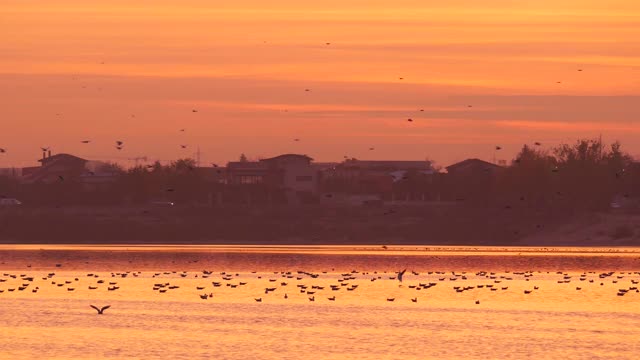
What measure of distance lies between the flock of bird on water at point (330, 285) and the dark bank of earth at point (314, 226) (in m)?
68.9

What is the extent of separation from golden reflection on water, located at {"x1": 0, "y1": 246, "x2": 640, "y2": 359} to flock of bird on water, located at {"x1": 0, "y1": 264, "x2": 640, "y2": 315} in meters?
0.16

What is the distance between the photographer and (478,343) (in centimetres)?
6278

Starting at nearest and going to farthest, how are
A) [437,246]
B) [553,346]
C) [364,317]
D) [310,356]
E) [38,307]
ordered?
[310,356]
[553,346]
[364,317]
[38,307]
[437,246]

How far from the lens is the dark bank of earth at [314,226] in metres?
179

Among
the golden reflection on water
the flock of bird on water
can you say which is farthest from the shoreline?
the flock of bird on water

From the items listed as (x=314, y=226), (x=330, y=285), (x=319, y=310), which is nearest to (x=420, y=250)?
(x=314, y=226)

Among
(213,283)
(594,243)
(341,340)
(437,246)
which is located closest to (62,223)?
(437,246)

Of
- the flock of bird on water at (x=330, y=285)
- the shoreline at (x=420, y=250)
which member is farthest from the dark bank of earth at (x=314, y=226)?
the flock of bird on water at (x=330, y=285)

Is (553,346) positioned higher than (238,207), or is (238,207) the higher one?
(238,207)

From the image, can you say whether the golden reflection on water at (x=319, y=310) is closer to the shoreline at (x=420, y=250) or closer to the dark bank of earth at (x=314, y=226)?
the shoreline at (x=420, y=250)

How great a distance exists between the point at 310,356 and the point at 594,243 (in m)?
117

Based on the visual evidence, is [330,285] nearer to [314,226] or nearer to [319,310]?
[319,310]

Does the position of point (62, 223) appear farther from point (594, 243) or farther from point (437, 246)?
point (594, 243)

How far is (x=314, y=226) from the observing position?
190 metres
